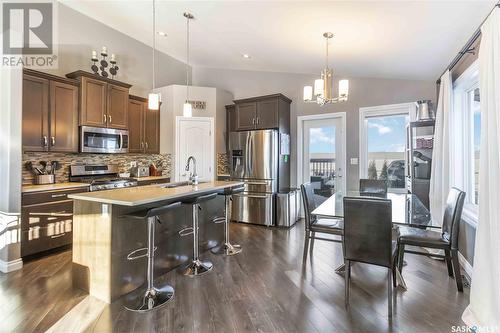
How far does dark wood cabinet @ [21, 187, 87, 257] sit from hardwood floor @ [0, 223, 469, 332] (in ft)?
0.74

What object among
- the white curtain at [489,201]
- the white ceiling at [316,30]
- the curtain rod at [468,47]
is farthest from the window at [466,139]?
the white curtain at [489,201]

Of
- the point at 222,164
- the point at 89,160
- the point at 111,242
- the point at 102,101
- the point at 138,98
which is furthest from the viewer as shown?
the point at 222,164

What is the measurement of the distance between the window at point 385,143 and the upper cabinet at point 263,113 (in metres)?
1.44

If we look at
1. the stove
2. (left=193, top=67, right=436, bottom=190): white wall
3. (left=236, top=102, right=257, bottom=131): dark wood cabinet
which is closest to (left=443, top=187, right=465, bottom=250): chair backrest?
(left=193, top=67, right=436, bottom=190): white wall

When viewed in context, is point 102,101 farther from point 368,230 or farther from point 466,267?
point 466,267

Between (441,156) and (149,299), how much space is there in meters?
3.86

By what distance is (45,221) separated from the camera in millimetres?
3125

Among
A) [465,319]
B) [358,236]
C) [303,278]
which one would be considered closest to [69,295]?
[303,278]

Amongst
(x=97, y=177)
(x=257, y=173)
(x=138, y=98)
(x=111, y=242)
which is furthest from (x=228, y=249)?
(x=138, y=98)

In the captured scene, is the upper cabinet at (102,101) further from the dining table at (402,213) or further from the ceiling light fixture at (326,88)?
the dining table at (402,213)

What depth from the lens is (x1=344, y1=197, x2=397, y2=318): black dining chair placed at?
199 centimetres

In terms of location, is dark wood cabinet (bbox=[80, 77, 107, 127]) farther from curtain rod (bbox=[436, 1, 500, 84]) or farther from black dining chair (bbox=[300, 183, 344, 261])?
curtain rod (bbox=[436, 1, 500, 84])

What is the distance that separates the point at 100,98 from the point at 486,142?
15.8ft

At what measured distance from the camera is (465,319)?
190cm
